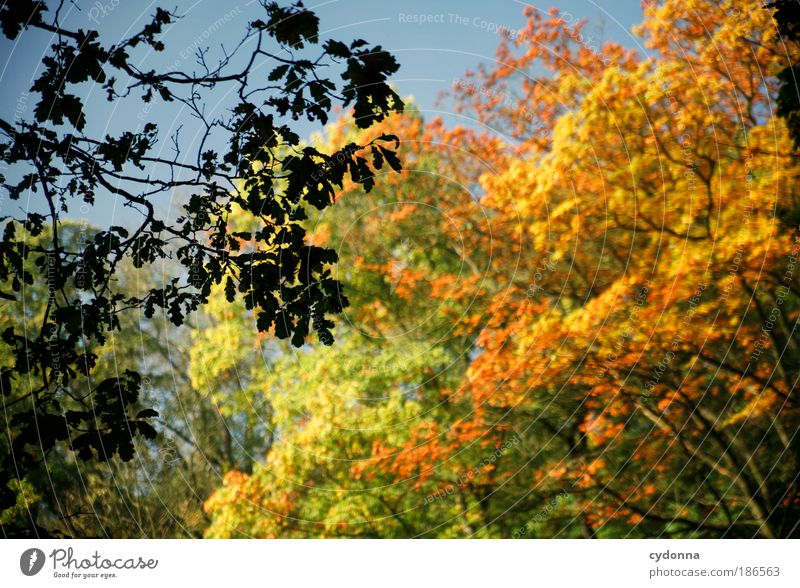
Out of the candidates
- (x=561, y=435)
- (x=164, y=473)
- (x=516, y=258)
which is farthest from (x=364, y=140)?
(x=164, y=473)

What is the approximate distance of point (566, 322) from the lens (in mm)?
7766

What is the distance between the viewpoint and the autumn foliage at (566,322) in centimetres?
724

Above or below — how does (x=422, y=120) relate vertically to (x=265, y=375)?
above

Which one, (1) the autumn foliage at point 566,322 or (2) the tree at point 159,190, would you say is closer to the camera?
(2) the tree at point 159,190

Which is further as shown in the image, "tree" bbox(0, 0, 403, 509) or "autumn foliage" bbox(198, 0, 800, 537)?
"autumn foliage" bbox(198, 0, 800, 537)

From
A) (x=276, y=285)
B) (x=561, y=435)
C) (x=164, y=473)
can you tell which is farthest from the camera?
(x=164, y=473)

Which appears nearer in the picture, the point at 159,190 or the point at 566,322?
the point at 159,190

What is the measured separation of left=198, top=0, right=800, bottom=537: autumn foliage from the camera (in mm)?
7242

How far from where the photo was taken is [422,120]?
438 inches

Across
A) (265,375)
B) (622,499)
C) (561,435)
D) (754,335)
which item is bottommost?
(622,499)
